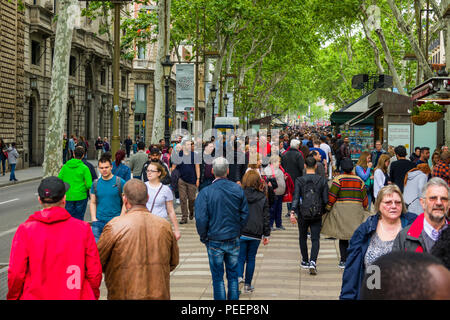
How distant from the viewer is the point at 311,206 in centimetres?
905

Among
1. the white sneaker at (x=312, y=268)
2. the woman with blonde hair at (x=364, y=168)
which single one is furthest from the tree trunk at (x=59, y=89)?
the white sneaker at (x=312, y=268)

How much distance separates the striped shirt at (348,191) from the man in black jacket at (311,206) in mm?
165

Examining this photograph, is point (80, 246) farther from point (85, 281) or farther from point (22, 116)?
point (22, 116)

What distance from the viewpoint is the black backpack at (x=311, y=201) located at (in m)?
9.05

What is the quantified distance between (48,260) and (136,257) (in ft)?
2.48

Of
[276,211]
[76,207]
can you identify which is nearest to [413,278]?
[76,207]

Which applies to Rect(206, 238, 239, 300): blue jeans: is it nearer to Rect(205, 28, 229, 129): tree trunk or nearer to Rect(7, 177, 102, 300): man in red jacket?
Rect(7, 177, 102, 300): man in red jacket

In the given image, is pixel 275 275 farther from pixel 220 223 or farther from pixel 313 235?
pixel 220 223

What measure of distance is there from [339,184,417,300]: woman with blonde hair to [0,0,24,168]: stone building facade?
95.0 feet

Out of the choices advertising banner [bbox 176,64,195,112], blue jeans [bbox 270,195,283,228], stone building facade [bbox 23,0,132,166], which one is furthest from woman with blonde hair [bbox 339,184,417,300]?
stone building facade [bbox 23,0,132,166]

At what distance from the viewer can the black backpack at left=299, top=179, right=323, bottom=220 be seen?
9047 millimetres

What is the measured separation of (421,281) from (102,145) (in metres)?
41.6

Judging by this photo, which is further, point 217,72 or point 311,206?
point 217,72

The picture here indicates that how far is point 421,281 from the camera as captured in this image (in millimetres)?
1870
